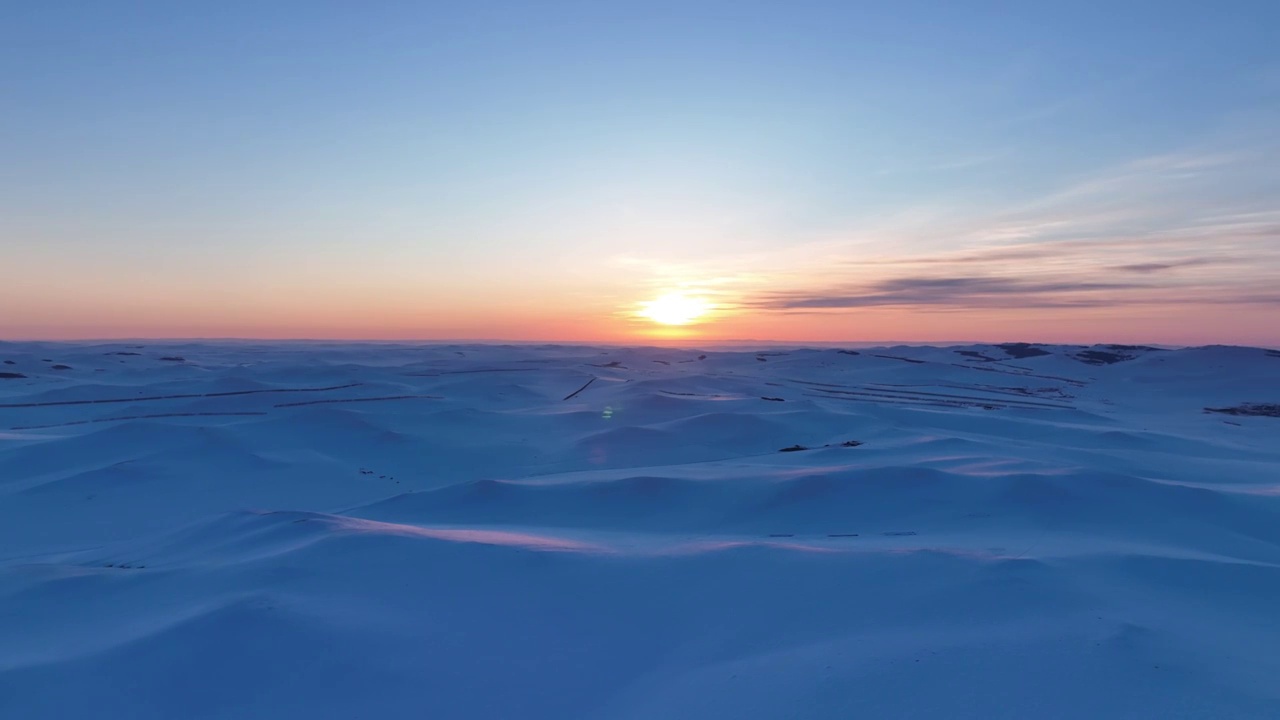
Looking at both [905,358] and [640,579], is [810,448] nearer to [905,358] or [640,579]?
[640,579]

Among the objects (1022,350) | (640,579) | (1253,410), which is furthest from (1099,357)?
(640,579)

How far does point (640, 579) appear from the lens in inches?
227

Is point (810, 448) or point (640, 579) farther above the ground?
point (640, 579)

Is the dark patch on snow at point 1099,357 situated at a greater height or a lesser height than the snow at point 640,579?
greater

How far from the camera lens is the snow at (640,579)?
4.00 metres

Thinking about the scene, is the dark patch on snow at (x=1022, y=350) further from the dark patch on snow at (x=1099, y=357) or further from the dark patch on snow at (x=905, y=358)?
the dark patch on snow at (x=905, y=358)

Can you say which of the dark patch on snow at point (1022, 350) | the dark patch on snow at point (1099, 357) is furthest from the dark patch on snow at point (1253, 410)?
the dark patch on snow at point (1022, 350)

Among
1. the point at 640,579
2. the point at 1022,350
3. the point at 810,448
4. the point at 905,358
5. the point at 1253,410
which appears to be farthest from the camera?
the point at 1022,350

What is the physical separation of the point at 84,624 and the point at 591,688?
4.05 meters

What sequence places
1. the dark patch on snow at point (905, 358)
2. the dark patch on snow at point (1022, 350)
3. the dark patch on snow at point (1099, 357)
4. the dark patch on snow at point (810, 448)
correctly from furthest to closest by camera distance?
the dark patch on snow at point (1022, 350) < the dark patch on snow at point (905, 358) < the dark patch on snow at point (1099, 357) < the dark patch on snow at point (810, 448)

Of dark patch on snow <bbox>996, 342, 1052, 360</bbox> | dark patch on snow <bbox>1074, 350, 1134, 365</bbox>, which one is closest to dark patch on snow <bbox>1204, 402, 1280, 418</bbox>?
dark patch on snow <bbox>1074, 350, 1134, 365</bbox>

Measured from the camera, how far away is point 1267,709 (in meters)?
3.50

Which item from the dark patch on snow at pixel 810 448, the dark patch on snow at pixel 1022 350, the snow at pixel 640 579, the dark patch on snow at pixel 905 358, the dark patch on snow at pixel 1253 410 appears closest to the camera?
the snow at pixel 640 579

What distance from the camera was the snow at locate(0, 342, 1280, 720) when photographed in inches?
158
